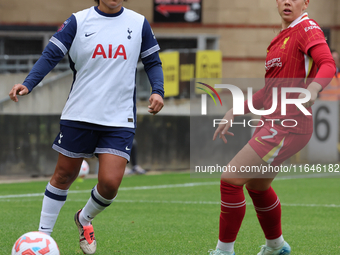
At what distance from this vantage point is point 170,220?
22.5 ft

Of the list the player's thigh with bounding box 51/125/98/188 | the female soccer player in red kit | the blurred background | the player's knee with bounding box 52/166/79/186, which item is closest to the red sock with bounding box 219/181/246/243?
the female soccer player in red kit

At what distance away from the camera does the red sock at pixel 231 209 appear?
4176 millimetres

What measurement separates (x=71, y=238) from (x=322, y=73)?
3.01m

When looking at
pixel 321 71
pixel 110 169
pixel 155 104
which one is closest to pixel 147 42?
pixel 155 104

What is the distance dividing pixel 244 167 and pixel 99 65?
136 centimetres

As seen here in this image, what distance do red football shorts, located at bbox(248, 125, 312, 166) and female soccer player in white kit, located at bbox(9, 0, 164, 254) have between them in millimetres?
807

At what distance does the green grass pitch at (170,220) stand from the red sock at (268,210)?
1.84 feet

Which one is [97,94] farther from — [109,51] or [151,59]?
[151,59]

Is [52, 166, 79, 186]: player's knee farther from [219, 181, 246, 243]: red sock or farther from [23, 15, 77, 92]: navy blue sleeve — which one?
[219, 181, 246, 243]: red sock

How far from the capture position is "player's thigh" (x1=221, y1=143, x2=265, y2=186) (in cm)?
410

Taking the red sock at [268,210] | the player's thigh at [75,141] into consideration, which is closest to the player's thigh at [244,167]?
the red sock at [268,210]

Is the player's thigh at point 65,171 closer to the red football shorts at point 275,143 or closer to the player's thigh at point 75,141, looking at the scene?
the player's thigh at point 75,141

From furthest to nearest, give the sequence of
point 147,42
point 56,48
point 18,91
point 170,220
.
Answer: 1. point 170,220
2. point 147,42
3. point 56,48
4. point 18,91

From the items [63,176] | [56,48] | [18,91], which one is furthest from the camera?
[63,176]
